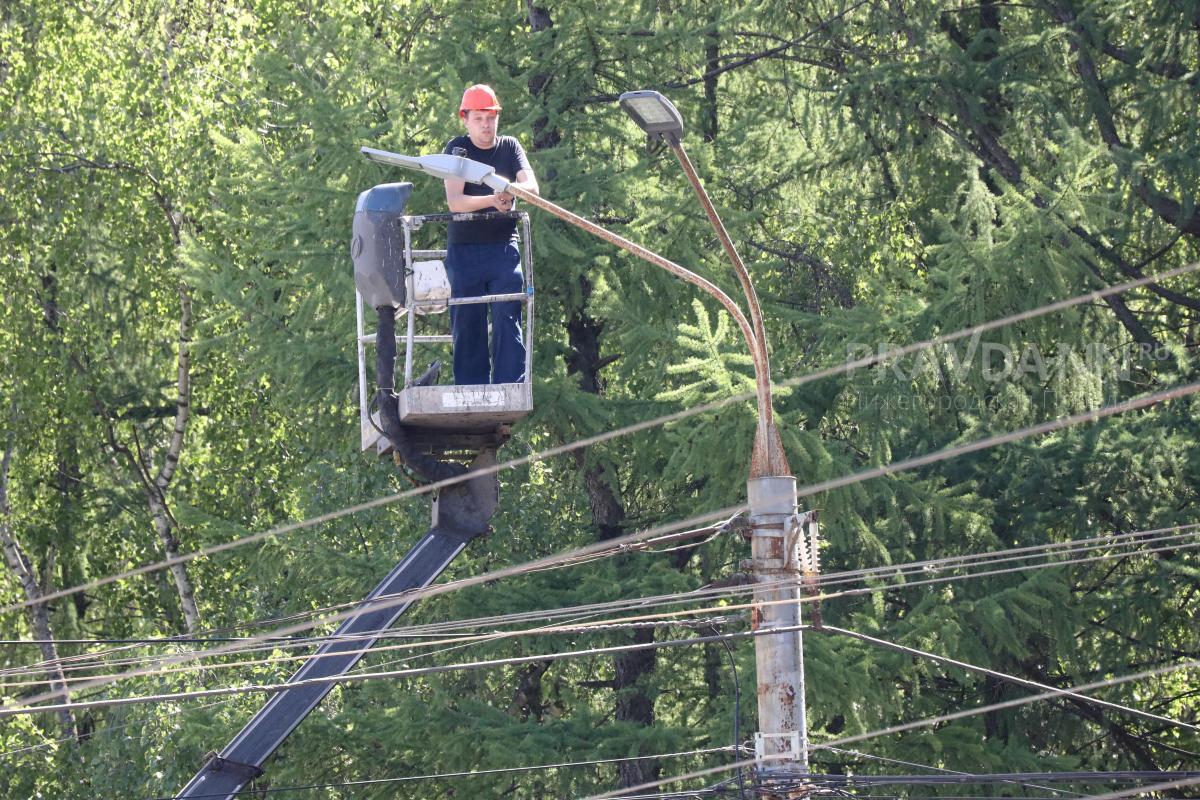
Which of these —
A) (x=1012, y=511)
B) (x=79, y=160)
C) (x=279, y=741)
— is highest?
(x=79, y=160)

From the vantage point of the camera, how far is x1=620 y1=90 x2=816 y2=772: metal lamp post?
9.32 m

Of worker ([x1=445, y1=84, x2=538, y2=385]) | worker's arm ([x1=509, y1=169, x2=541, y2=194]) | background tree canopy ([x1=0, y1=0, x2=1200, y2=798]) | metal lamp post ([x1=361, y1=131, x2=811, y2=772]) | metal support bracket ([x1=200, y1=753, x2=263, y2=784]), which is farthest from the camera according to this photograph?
background tree canopy ([x1=0, y1=0, x2=1200, y2=798])

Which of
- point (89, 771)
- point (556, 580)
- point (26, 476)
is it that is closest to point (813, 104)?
point (556, 580)

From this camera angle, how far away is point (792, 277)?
18.9 meters

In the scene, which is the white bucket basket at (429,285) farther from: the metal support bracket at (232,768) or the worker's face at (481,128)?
the metal support bracket at (232,768)

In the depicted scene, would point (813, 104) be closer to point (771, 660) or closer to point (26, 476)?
point (771, 660)

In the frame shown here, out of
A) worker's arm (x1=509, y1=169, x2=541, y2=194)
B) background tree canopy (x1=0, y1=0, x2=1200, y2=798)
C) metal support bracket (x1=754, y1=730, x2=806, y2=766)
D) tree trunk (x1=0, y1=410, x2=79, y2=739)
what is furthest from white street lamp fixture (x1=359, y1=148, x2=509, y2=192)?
tree trunk (x1=0, y1=410, x2=79, y2=739)

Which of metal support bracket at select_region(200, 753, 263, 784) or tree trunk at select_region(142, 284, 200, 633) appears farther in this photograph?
tree trunk at select_region(142, 284, 200, 633)

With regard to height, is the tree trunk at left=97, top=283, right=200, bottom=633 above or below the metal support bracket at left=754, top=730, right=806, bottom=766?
above

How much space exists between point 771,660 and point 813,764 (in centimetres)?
683

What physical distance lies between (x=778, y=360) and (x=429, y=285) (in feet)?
17.2

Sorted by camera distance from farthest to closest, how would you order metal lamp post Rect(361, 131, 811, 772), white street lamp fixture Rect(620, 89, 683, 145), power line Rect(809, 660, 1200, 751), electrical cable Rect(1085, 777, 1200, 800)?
1. power line Rect(809, 660, 1200, 751)
2. metal lamp post Rect(361, 131, 811, 772)
3. white street lamp fixture Rect(620, 89, 683, 145)
4. electrical cable Rect(1085, 777, 1200, 800)

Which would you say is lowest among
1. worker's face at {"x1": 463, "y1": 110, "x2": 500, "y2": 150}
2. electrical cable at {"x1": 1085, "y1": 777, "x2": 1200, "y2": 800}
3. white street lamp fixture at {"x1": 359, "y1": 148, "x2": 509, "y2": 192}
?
electrical cable at {"x1": 1085, "y1": 777, "x2": 1200, "y2": 800}

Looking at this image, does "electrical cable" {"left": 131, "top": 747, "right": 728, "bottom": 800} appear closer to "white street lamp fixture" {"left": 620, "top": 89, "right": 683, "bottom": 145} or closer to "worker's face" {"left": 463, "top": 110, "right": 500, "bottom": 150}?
"worker's face" {"left": 463, "top": 110, "right": 500, "bottom": 150}
